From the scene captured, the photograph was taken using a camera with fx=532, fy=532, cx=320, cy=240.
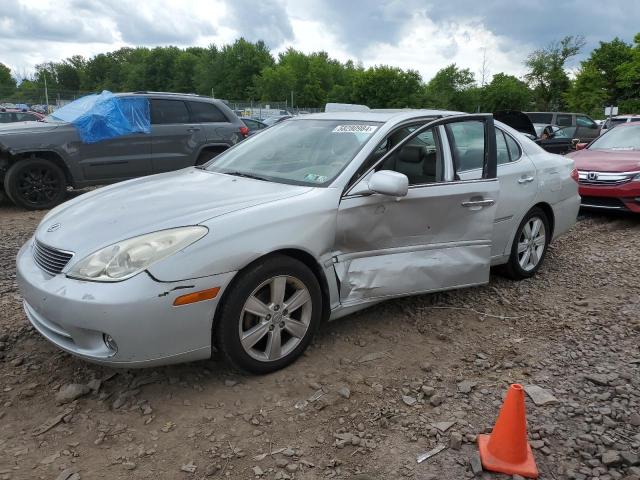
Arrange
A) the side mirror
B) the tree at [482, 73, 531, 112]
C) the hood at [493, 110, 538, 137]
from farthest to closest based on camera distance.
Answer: the tree at [482, 73, 531, 112] → the hood at [493, 110, 538, 137] → the side mirror

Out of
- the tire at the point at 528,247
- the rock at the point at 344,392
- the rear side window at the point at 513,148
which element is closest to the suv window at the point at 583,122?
the tire at the point at 528,247

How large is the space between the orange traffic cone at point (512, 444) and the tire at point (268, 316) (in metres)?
1.23

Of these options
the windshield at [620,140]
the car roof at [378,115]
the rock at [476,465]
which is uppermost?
the car roof at [378,115]

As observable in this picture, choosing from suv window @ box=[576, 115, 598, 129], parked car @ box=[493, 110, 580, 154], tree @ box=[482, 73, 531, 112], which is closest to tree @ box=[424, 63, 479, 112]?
tree @ box=[482, 73, 531, 112]

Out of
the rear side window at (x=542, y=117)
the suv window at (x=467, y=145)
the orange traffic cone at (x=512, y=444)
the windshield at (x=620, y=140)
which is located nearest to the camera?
the orange traffic cone at (x=512, y=444)

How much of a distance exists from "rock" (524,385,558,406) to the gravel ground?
11 millimetres

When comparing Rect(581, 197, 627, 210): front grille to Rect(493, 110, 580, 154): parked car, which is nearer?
Rect(581, 197, 627, 210): front grille

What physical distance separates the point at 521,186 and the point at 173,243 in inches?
125

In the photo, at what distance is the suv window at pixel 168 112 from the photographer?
28.4 feet

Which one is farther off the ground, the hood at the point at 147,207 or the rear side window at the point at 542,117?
the rear side window at the point at 542,117

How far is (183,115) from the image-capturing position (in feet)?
29.3

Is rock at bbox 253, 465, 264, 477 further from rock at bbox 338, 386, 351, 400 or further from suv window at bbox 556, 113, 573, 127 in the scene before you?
suv window at bbox 556, 113, 573, 127

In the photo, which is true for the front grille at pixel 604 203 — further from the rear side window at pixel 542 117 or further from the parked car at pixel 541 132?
the rear side window at pixel 542 117

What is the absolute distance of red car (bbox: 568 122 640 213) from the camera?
23.9 ft
